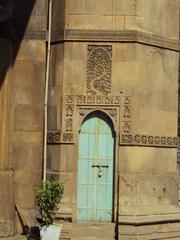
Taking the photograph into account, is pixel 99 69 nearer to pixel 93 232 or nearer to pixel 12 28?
pixel 12 28

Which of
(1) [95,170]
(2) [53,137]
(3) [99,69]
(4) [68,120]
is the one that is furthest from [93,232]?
(3) [99,69]

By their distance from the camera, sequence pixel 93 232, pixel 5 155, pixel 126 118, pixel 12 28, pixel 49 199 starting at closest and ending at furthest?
pixel 49 199
pixel 93 232
pixel 126 118
pixel 5 155
pixel 12 28

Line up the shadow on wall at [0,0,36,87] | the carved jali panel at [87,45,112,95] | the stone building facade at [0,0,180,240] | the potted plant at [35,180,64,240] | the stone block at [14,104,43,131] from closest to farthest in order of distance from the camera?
the potted plant at [35,180,64,240], the stone building facade at [0,0,180,240], the carved jali panel at [87,45,112,95], the shadow on wall at [0,0,36,87], the stone block at [14,104,43,131]

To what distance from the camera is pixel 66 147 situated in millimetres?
12781

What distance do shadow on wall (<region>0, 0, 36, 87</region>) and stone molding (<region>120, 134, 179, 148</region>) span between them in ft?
9.19

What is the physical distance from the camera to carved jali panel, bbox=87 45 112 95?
12836 mm

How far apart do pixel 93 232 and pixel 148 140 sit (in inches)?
83.9

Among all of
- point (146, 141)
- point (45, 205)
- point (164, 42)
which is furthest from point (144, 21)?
point (45, 205)

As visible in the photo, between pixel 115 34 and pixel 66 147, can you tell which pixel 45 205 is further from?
pixel 115 34

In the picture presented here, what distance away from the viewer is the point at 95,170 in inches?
507

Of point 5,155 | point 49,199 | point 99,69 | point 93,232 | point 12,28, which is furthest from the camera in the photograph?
point 12,28

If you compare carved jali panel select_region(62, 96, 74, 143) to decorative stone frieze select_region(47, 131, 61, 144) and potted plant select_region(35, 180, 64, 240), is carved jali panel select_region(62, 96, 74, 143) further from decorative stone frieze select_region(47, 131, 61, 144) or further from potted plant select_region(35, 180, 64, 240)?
potted plant select_region(35, 180, 64, 240)

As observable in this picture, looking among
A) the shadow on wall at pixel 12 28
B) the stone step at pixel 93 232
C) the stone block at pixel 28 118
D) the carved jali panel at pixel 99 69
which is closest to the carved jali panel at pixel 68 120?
the carved jali panel at pixel 99 69

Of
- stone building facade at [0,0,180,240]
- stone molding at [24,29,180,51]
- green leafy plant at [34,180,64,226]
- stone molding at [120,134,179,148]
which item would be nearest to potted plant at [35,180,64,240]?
green leafy plant at [34,180,64,226]
